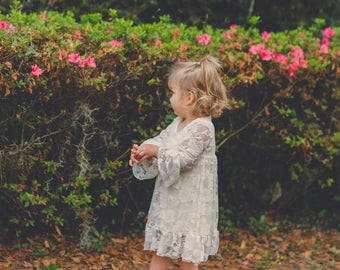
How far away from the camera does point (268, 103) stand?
491 cm

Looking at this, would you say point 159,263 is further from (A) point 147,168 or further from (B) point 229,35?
(B) point 229,35

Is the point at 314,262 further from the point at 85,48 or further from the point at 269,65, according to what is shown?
the point at 85,48

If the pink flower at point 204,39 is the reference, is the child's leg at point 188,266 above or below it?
below

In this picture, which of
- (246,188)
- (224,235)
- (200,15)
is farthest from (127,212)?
(200,15)

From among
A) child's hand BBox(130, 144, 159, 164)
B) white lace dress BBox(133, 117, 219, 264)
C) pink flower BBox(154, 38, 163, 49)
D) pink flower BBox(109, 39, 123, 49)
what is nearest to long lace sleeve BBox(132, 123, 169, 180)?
white lace dress BBox(133, 117, 219, 264)

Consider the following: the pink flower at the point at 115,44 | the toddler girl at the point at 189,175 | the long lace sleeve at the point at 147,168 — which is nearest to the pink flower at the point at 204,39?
the pink flower at the point at 115,44

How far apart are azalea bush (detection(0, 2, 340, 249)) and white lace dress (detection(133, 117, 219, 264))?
2.43 feet

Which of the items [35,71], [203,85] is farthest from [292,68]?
[35,71]

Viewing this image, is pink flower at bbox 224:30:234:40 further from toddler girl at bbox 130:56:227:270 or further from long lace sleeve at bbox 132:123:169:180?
long lace sleeve at bbox 132:123:169:180

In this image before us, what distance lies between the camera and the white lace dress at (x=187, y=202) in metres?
3.53

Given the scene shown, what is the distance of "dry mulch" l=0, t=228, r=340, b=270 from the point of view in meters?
4.53

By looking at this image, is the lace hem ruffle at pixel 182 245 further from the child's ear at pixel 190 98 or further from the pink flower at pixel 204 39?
the pink flower at pixel 204 39

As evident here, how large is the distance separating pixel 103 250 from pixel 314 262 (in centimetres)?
170

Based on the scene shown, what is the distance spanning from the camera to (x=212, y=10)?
662 cm
